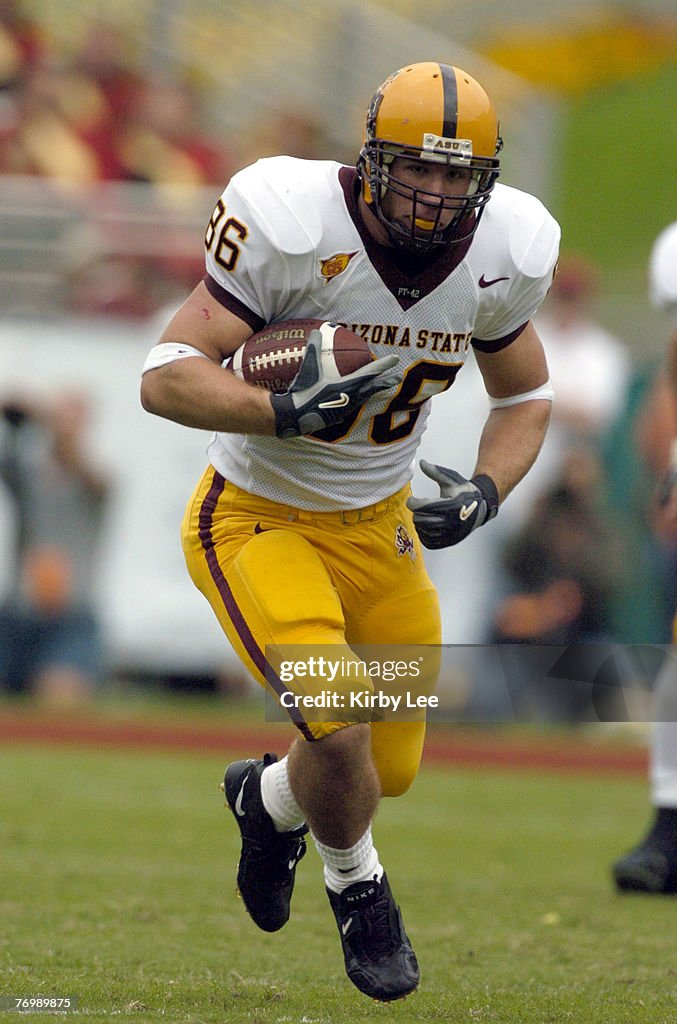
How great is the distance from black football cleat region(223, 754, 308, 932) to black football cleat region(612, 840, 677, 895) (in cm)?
142

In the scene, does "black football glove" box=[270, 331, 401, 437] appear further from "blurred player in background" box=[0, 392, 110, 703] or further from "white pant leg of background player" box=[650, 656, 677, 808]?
"blurred player in background" box=[0, 392, 110, 703]

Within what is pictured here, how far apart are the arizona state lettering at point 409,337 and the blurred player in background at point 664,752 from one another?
4.17 ft

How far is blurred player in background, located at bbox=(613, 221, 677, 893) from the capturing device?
Answer: 16.7 ft

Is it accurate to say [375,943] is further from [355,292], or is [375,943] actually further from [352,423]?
[355,292]

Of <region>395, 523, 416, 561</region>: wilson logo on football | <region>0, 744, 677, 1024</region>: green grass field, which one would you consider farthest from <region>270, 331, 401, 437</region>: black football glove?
<region>0, 744, 677, 1024</region>: green grass field

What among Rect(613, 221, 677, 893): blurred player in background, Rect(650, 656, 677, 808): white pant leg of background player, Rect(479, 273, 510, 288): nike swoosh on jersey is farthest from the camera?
Rect(650, 656, 677, 808): white pant leg of background player

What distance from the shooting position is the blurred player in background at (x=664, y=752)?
508cm

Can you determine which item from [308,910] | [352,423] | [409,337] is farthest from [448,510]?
[308,910]

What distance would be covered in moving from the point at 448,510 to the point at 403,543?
38 centimetres

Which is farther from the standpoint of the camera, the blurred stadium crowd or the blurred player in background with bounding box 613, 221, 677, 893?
the blurred stadium crowd

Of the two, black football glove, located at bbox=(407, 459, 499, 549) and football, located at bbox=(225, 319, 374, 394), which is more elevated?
football, located at bbox=(225, 319, 374, 394)

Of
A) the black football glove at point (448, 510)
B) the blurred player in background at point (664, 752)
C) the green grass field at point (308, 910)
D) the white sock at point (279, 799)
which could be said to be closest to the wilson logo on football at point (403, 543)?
the black football glove at point (448, 510)

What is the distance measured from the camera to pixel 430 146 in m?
3.68

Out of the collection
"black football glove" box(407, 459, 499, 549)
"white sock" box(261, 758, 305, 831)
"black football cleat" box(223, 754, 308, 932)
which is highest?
"black football glove" box(407, 459, 499, 549)
